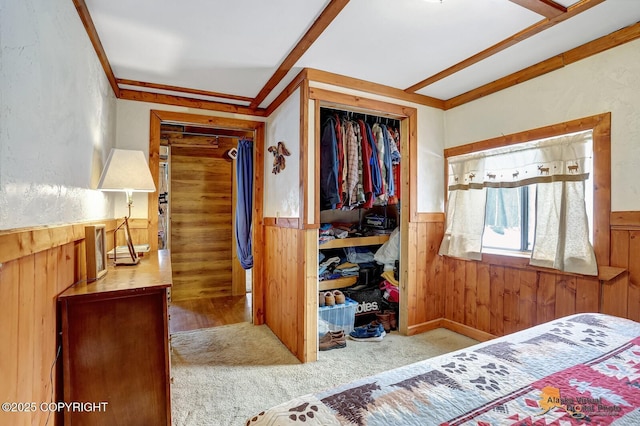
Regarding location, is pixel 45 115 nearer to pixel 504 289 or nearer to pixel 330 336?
pixel 330 336

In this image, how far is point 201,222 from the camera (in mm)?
4508

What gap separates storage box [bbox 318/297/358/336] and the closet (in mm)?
10

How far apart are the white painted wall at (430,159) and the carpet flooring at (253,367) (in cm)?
129

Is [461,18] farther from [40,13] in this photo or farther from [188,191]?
[188,191]

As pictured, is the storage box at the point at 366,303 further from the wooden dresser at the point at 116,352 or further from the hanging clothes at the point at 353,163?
the wooden dresser at the point at 116,352

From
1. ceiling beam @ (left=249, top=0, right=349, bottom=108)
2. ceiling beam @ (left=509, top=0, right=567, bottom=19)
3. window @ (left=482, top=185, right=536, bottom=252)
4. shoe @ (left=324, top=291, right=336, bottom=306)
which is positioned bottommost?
shoe @ (left=324, top=291, right=336, bottom=306)

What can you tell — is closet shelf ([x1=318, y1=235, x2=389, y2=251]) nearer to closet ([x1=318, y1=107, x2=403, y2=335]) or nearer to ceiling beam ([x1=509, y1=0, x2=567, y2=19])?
closet ([x1=318, y1=107, x2=403, y2=335])

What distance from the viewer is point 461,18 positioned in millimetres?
1832

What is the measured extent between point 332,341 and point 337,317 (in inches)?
9.8

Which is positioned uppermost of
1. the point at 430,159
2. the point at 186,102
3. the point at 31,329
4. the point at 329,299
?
the point at 186,102

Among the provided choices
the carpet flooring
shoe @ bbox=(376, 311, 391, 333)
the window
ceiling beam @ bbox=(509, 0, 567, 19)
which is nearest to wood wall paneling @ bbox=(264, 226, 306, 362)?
the carpet flooring

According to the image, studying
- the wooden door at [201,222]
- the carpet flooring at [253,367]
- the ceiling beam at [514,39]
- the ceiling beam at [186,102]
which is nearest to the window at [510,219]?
the carpet flooring at [253,367]

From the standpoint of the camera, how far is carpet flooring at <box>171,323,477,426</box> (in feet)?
6.24

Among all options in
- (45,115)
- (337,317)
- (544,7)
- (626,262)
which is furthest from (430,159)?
(45,115)
